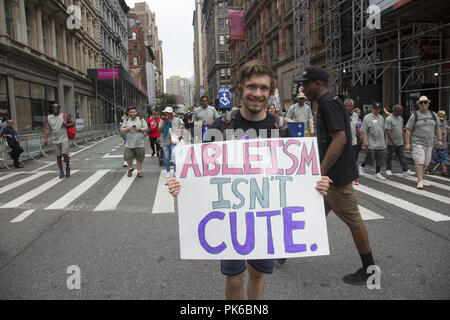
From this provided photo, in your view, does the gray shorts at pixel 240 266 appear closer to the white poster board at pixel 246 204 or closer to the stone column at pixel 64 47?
the white poster board at pixel 246 204

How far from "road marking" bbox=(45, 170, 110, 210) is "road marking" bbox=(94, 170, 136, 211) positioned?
27.2 inches

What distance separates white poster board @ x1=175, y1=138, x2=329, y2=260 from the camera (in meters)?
2.38

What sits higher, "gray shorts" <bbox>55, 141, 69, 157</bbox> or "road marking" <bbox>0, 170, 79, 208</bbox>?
"gray shorts" <bbox>55, 141, 69, 157</bbox>

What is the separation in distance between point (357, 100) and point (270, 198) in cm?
1374

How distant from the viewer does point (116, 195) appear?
7.72 meters

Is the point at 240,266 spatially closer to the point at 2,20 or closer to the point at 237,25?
the point at 2,20

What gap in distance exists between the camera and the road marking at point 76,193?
6883 mm

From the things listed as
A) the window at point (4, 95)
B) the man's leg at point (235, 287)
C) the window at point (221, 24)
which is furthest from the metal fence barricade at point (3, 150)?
the window at point (221, 24)

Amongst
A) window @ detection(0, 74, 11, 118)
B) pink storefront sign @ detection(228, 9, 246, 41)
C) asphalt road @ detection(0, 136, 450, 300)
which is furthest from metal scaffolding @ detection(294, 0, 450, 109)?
pink storefront sign @ detection(228, 9, 246, 41)

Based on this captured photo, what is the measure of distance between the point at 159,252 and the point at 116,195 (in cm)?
385

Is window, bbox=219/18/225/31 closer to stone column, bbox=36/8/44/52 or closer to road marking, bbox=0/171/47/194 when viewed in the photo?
stone column, bbox=36/8/44/52

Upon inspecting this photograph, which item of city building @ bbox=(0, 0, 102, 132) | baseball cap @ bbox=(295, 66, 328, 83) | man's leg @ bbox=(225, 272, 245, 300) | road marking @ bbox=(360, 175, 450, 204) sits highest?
city building @ bbox=(0, 0, 102, 132)

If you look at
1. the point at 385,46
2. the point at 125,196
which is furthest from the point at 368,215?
the point at 385,46

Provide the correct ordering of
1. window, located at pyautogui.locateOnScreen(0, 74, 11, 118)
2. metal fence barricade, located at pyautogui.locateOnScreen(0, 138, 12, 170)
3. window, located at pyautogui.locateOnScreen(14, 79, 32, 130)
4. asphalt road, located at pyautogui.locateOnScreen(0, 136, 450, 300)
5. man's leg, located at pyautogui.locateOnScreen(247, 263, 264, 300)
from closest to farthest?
man's leg, located at pyautogui.locateOnScreen(247, 263, 264, 300) < asphalt road, located at pyautogui.locateOnScreen(0, 136, 450, 300) < metal fence barricade, located at pyautogui.locateOnScreen(0, 138, 12, 170) < window, located at pyautogui.locateOnScreen(0, 74, 11, 118) < window, located at pyautogui.locateOnScreen(14, 79, 32, 130)
